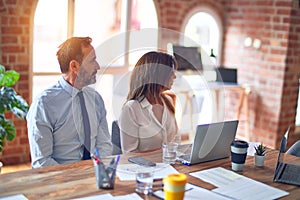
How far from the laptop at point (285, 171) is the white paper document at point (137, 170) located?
17.9 inches

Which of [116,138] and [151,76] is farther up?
[151,76]

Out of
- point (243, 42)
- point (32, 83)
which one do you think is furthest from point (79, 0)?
point (243, 42)

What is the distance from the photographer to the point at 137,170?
1860mm

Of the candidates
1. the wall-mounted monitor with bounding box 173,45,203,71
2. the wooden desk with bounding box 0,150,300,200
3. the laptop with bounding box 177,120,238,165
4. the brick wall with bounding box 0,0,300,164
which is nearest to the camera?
the wooden desk with bounding box 0,150,300,200

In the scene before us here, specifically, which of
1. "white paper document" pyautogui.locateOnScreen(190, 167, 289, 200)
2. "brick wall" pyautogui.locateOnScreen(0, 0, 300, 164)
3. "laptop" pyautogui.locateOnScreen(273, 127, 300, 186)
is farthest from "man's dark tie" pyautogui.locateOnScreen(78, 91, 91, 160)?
"brick wall" pyautogui.locateOnScreen(0, 0, 300, 164)

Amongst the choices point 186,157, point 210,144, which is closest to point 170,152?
point 186,157

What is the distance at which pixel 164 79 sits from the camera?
227cm

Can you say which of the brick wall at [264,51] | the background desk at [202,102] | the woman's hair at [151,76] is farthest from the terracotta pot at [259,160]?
the brick wall at [264,51]

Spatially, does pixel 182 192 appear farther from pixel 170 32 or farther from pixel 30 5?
pixel 170 32

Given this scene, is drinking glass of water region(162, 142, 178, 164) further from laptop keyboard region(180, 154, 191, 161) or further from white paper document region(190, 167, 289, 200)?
white paper document region(190, 167, 289, 200)

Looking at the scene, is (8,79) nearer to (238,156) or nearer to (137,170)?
(137,170)

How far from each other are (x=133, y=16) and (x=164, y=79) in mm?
2402

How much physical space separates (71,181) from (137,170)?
0.30 meters

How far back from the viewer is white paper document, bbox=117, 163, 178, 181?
5.90 feet
